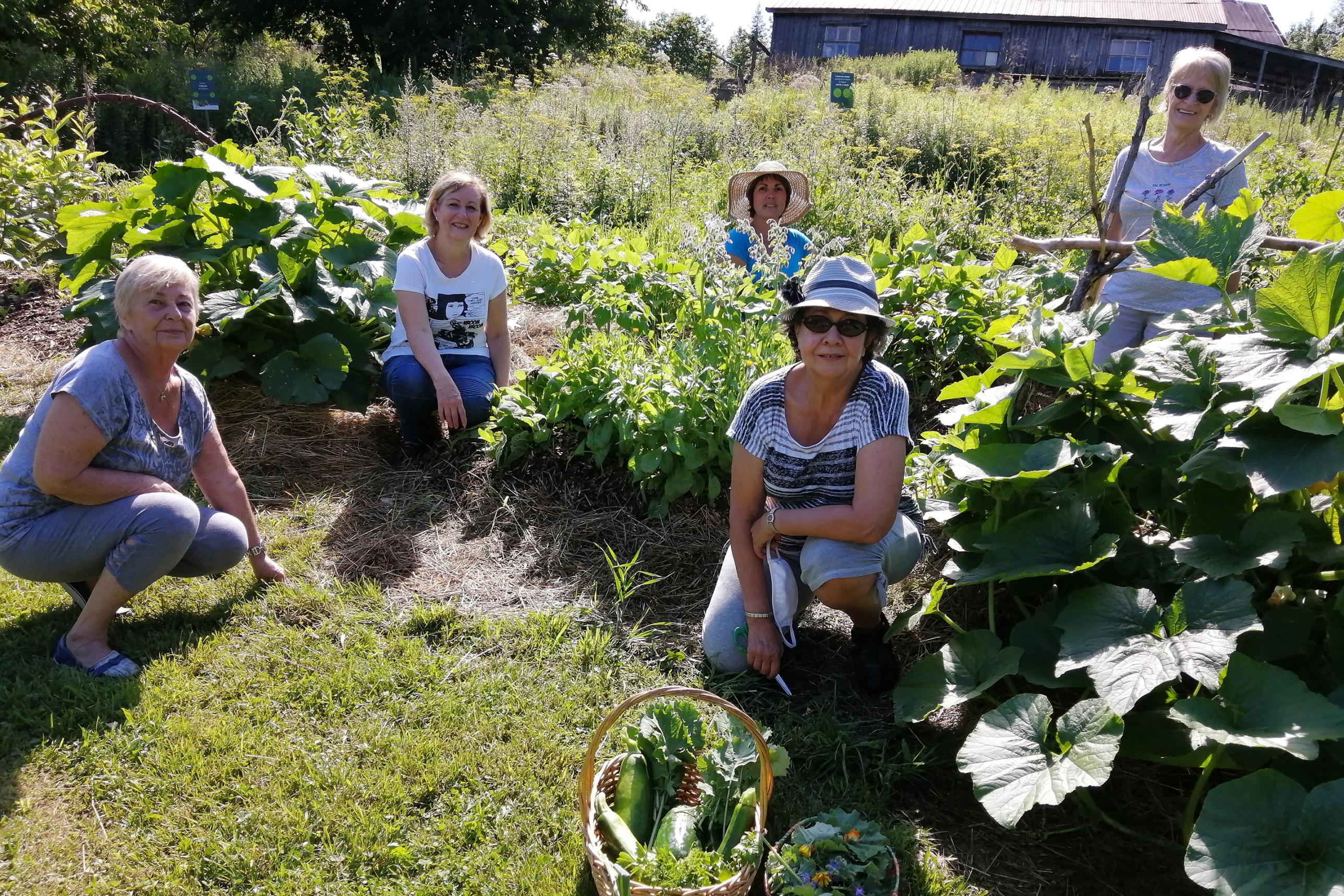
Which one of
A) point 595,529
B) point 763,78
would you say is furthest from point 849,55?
point 595,529

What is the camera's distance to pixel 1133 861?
A: 2074 millimetres

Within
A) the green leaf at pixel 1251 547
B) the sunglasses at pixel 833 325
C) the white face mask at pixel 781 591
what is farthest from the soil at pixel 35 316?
the green leaf at pixel 1251 547

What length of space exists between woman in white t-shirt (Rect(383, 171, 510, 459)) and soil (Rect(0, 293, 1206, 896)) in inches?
7.6

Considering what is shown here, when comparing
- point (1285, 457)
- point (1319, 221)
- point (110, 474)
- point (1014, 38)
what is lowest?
point (110, 474)

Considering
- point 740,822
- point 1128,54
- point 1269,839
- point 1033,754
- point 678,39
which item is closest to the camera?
point 1269,839

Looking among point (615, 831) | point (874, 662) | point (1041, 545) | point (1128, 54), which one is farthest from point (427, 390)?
point (1128, 54)

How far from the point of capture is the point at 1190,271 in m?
2.05

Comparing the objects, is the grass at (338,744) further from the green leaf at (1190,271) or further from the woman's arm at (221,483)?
the green leaf at (1190,271)

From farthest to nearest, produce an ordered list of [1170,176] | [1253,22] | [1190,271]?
[1253,22] → [1170,176] → [1190,271]

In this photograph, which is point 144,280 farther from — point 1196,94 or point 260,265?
point 1196,94

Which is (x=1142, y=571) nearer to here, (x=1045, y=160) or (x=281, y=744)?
(x=281, y=744)

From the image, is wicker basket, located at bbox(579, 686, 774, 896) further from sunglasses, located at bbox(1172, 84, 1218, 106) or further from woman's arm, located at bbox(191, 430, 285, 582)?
sunglasses, located at bbox(1172, 84, 1218, 106)

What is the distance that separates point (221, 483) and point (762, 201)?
2761 millimetres

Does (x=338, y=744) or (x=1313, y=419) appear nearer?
(x=1313, y=419)
